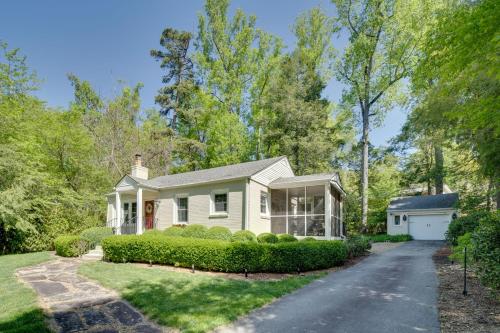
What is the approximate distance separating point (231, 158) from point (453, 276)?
22.0 meters

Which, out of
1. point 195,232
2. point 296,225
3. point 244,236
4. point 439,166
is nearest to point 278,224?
point 296,225

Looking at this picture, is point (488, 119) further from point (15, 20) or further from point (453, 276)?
point (15, 20)

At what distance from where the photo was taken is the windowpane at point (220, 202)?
51.6ft

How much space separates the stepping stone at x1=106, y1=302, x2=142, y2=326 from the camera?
17.7 ft

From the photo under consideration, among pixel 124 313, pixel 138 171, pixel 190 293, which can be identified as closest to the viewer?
pixel 124 313

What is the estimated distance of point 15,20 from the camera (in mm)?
14656

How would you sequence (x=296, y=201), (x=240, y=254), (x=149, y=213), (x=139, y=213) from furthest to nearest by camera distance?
1. (x=149, y=213)
2. (x=296, y=201)
3. (x=139, y=213)
4. (x=240, y=254)

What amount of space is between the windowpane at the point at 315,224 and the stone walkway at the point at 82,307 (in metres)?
10.8

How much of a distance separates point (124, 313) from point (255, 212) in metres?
9.61

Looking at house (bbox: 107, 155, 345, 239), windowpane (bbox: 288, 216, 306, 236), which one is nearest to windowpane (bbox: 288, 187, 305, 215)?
house (bbox: 107, 155, 345, 239)

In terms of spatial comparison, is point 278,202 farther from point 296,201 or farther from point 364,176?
point 364,176

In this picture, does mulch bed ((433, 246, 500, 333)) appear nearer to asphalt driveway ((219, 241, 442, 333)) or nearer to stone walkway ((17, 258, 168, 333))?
asphalt driveway ((219, 241, 442, 333))

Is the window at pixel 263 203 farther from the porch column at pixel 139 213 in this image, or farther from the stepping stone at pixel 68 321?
the stepping stone at pixel 68 321

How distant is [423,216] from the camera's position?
2547 cm
